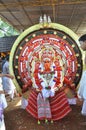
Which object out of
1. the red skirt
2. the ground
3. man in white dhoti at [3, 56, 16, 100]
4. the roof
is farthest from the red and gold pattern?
man in white dhoti at [3, 56, 16, 100]

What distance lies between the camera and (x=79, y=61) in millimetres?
6504

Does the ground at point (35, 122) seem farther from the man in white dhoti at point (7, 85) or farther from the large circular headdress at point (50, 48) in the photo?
the man in white dhoti at point (7, 85)

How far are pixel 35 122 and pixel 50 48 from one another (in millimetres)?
1559

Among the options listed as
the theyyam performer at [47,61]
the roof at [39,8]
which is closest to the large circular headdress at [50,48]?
the theyyam performer at [47,61]

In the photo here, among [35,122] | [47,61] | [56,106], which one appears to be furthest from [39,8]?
[35,122]

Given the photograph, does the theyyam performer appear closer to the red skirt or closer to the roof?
the red skirt

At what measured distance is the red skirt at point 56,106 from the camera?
5.91 meters

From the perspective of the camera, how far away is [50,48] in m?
6.43

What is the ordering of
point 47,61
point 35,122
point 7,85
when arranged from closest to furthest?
point 35,122, point 47,61, point 7,85

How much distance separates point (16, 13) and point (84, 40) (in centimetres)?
356

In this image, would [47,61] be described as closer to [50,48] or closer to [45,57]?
[45,57]

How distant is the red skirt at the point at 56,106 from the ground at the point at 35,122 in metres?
0.13

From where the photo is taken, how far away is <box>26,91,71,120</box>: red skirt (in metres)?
5.91

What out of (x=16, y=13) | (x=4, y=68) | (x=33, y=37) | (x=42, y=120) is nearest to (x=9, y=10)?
(x=16, y=13)
